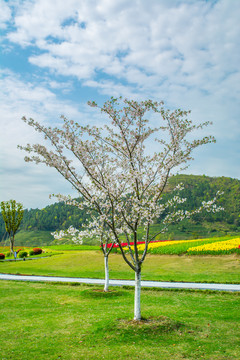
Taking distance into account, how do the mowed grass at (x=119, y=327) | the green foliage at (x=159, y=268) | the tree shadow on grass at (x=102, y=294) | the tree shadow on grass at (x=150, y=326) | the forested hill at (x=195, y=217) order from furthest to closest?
the forested hill at (x=195, y=217) → the green foliage at (x=159, y=268) → the tree shadow on grass at (x=102, y=294) → the tree shadow on grass at (x=150, y=326) → the mowed grass at (x=119, y=327)

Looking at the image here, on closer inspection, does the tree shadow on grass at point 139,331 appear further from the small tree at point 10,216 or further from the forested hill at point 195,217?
the forested hill at point 195,217

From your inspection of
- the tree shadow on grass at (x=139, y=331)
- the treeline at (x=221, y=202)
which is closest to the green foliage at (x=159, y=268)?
the tree shadow on grass at (x=139, y=331)

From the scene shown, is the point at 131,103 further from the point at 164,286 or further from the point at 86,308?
the point at 164,286

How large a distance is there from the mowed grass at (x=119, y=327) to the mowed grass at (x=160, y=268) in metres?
6.53

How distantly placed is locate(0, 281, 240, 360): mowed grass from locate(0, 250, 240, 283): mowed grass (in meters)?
6.53

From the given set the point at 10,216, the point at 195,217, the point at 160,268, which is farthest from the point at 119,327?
the point at 195,217

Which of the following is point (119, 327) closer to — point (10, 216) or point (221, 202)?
point (10, 216)

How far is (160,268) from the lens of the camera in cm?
2598

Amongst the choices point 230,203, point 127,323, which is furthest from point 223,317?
point 230,203

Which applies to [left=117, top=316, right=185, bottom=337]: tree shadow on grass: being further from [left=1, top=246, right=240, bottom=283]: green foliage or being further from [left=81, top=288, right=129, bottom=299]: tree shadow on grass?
[left=1, top=246, right=240, bottom=283]: green foliage

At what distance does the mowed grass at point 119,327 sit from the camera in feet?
23.8

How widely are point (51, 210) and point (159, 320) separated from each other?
169410 millimetres

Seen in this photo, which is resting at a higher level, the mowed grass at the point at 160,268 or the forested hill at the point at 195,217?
the forested hill at the point at 195,217

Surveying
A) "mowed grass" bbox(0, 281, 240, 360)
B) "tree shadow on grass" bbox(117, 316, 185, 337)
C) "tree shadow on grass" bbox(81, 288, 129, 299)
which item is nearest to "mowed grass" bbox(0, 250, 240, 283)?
"tree shadow on grass" bbox(81, 288, 129, 299)
